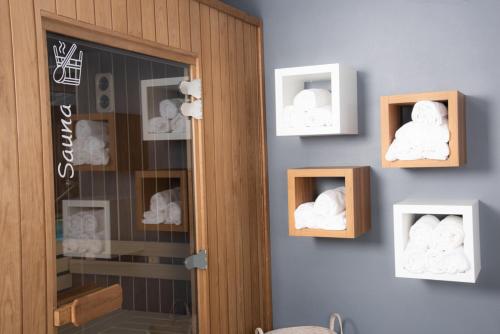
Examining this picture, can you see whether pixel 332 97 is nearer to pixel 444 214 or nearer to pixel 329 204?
pixel 329 204

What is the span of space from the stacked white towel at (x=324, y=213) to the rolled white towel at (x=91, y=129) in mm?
981

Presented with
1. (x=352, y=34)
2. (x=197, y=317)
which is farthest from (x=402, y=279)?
(x=352, y=34)

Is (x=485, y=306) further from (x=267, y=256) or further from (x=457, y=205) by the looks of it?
(x=267, y=256)

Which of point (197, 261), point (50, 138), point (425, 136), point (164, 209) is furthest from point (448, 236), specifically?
point (50, 138)

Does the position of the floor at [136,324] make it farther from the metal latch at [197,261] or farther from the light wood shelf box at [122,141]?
the light wood shelf box at [122,141]

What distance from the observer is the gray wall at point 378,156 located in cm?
250

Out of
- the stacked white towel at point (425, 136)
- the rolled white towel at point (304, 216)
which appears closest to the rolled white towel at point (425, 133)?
the stacked white towel at point (425, 136)

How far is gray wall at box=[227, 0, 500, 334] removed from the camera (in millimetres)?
2504

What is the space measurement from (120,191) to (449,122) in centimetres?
128

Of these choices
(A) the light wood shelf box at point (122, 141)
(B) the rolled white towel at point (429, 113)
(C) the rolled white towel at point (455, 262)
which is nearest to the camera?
(A) the light wood shelf box at point (122, 141)

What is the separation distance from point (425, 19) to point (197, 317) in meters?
1.62

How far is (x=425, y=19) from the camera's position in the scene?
2.61 meters

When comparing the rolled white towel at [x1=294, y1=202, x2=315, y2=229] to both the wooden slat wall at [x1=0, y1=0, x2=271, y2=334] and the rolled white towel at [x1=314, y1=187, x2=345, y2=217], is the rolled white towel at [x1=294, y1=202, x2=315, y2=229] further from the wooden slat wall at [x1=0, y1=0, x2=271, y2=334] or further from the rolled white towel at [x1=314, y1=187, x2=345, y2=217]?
the wooden slat wall at [x1=0, y1=0, x2=271, y2=334]

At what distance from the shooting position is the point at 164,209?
2238 mm
